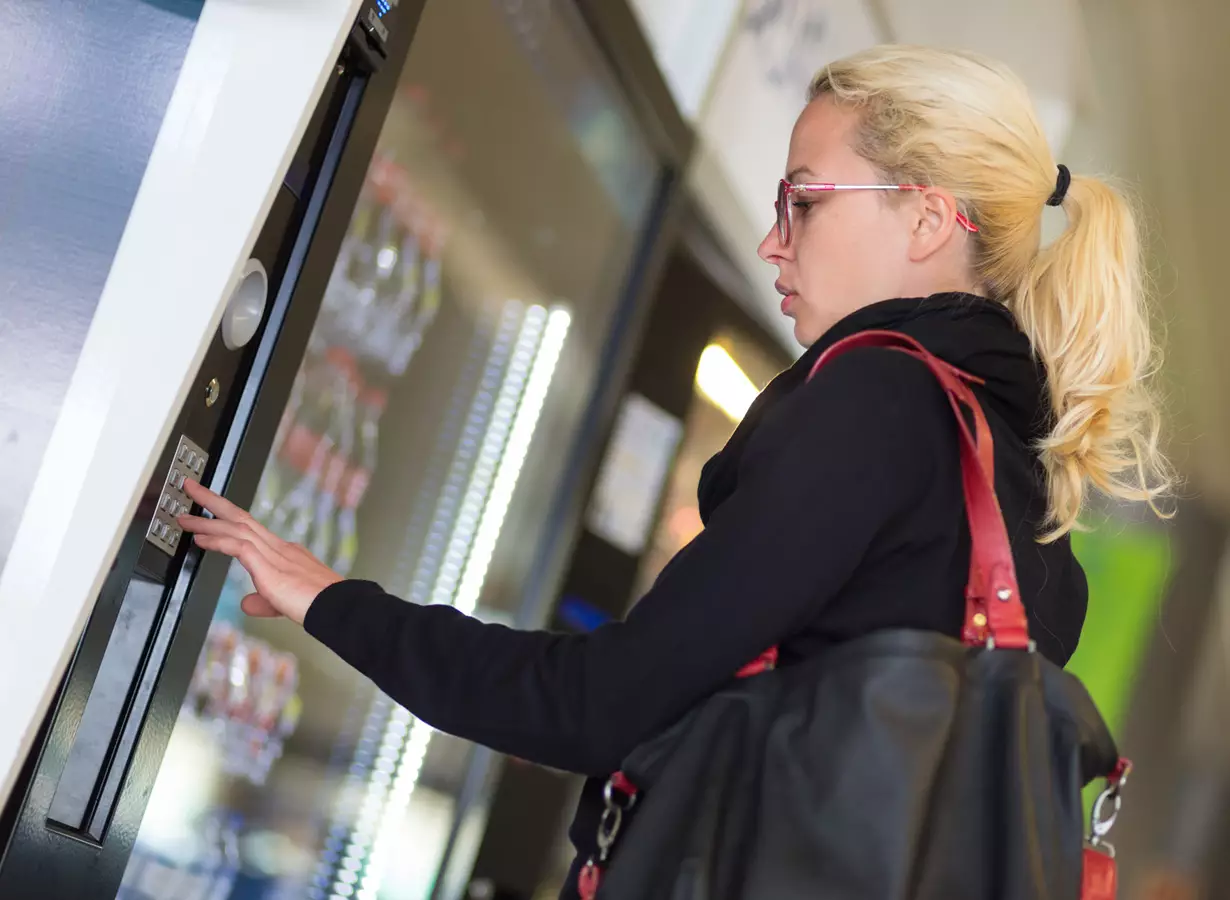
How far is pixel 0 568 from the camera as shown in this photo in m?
0.94

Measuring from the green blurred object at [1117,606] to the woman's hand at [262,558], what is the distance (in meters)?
3.59

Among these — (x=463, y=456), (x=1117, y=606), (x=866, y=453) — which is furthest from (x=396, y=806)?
(x=1117, y=606)

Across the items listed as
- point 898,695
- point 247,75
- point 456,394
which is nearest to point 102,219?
point 247,75

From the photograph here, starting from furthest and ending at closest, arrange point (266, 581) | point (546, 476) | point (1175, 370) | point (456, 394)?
1. point (1175, 370)
2. point (546, 476)
3. point (456, 394)
4. point (266, 581)

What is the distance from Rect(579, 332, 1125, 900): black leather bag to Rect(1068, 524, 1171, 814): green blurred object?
3489 millimetres

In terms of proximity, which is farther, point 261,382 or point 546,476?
point 546,476

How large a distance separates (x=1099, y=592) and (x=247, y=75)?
3860 mm

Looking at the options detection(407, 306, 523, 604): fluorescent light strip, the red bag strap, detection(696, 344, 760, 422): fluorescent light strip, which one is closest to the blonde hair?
the red bag strap

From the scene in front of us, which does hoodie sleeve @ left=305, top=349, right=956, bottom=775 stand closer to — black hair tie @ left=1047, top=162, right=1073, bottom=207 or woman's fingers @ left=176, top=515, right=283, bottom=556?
woman's fingers @ left=176, top=515, right=283, bottom=556

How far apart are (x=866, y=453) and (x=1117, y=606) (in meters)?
3.75

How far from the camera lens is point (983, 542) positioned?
0.95 meters

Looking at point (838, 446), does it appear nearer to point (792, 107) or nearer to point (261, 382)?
point (261, 382)

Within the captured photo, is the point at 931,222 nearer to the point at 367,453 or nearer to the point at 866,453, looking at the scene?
the point at 866,453

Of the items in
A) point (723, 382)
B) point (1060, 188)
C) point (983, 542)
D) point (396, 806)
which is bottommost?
point (396, 806)
